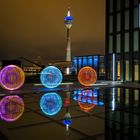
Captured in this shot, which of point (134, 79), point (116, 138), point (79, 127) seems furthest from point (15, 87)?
point (134, 79)

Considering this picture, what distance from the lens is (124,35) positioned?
3709 centimetres

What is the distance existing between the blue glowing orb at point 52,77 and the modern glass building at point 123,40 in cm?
1721

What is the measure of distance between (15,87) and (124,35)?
2406 cm

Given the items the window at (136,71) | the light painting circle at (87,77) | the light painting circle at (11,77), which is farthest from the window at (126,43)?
the light painting circle at (11,77)

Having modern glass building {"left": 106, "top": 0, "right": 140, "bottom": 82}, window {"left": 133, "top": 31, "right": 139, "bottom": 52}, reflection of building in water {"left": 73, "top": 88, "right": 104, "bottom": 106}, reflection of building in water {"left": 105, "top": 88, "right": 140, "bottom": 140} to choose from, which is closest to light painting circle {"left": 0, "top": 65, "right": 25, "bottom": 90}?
reflection of building in water {"left": 73, "top": 88, "right": 104, "bottom": 106}

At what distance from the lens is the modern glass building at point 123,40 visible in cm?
3488

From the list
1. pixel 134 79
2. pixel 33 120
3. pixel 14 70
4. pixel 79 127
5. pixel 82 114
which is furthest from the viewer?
pixel 134 79

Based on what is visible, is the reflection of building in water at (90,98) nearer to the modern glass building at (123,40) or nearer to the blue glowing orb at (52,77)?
the blue glowing orb at (52,77)

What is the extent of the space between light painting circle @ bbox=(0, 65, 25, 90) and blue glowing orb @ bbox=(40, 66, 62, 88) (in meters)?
2.91

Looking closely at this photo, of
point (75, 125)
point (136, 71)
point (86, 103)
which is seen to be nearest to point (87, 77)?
point (86, 103)

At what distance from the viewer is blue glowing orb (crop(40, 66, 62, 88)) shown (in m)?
20.2

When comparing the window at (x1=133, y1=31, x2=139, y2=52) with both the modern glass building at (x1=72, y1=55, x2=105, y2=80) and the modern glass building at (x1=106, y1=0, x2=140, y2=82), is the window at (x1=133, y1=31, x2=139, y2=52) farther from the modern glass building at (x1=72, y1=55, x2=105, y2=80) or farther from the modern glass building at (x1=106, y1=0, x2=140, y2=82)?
the modern glass building at (x1=72, y1=55, x2=105, y2=80)

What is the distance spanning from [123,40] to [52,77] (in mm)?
19735

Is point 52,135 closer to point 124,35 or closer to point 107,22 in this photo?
point 124,35
